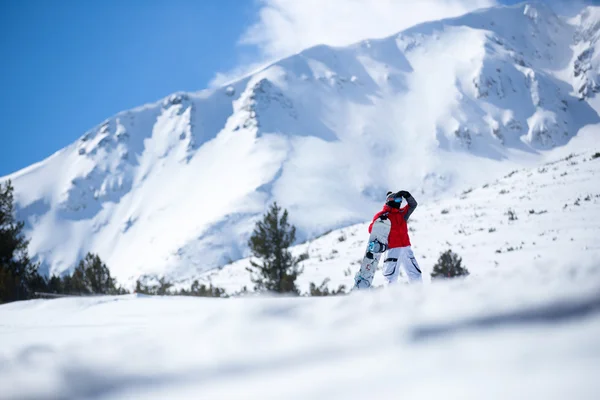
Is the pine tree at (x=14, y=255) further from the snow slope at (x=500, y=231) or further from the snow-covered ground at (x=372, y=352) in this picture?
the snow-covered ground at (x=372, y=352)

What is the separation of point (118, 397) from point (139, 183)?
13064cm

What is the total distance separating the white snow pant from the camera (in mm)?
5477

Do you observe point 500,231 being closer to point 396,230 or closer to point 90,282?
point 396,230

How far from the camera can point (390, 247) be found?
217 inches

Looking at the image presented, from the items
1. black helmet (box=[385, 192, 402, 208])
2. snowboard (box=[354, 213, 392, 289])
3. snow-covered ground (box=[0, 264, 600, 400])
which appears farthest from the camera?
black helmet (box=[385, 192, 402, 208])

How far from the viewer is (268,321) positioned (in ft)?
3.82

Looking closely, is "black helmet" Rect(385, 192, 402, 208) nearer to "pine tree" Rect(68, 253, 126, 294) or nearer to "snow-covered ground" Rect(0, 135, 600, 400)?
"snow-covered ground" Rect(0, 135, 600, 400)

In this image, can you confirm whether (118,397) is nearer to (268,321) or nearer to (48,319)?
(268,321)

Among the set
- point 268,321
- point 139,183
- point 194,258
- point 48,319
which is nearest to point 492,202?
point 48,319

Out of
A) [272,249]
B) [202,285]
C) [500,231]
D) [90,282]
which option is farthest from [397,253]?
[90,282]

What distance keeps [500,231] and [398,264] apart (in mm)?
8555

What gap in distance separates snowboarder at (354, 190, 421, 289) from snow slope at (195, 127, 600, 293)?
253 centimetres

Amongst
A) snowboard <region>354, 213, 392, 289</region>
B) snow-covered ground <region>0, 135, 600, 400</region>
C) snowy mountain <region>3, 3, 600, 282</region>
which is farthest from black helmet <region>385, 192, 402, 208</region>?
snowy mountain <region>3, 3, 600, 282</region>

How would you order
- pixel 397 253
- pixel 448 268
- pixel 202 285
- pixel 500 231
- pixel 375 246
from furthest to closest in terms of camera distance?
pixel 500 231, pixel 202 285, pixel 448 268, pixel 397 253, pixel 375 246
